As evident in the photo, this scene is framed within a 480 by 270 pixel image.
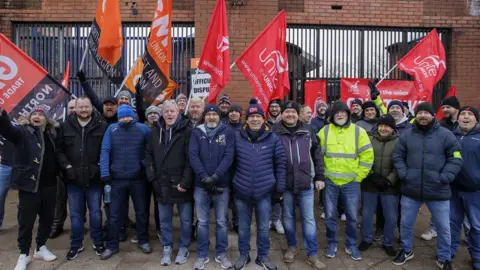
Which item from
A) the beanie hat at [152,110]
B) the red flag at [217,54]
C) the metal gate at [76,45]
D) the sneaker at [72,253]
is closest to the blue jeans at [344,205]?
the red flag at [217,54]

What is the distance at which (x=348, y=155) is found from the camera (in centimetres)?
435

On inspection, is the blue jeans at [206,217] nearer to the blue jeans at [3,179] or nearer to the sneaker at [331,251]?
the sneaker at [331,251]

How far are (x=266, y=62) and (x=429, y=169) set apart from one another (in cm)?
293

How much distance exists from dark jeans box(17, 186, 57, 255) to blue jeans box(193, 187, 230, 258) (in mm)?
1742

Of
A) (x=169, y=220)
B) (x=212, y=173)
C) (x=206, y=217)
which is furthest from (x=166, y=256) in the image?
(x=212, y=173)

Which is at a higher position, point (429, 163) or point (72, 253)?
point (429, 163)

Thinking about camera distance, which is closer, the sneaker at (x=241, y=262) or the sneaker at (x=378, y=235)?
the sneaker at (x=241, y=262)

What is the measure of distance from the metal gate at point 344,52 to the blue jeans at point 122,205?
496cm

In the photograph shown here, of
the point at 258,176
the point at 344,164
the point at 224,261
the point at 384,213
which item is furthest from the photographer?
the point at 384,213

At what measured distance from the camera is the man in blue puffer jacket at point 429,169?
13.3 ft

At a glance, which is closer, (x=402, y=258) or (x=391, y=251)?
(x=402, y=258)

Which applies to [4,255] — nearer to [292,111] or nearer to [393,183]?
[292,111]

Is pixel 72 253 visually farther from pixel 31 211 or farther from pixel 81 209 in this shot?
pixel 31 211

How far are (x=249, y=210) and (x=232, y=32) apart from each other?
5.02 m
